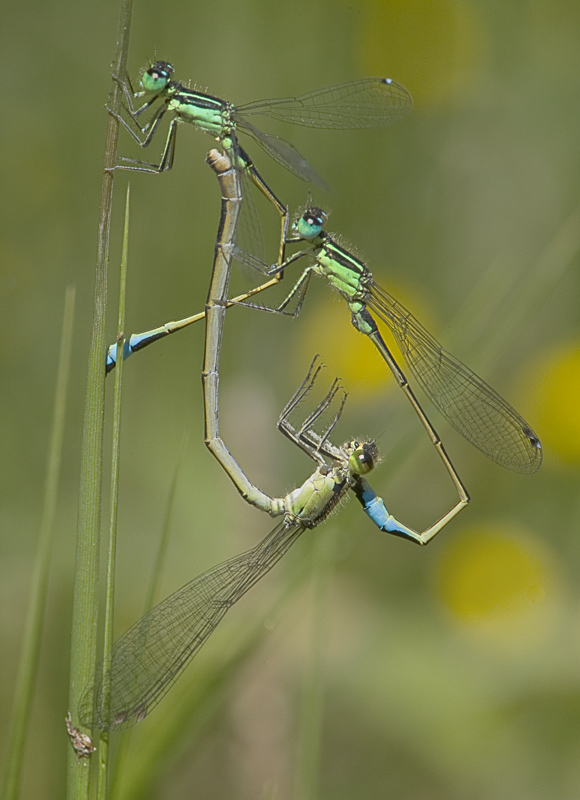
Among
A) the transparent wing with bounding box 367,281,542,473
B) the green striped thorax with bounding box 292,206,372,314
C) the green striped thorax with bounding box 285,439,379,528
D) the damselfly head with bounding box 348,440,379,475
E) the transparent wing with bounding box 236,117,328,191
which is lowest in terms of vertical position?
the green striped thorax with bounding box 285,439,379,528

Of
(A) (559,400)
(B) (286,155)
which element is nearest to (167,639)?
(B) (286,155)

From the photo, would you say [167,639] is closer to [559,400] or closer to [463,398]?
[463,398]

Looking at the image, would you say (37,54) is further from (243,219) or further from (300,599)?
(300,599)

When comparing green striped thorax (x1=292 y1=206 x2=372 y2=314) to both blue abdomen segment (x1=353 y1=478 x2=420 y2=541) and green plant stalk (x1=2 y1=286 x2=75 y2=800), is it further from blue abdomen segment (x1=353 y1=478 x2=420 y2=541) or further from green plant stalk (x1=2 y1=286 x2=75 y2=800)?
green plant stalk (x1=2 y1=286 x2=75 y2=800)

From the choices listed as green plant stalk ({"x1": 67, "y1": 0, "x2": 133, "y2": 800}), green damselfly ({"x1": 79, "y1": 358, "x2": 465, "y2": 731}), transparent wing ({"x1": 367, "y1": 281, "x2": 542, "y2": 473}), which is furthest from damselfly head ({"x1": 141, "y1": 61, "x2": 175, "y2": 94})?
transparent wing ({"x1": 367, "y1": 281, "x2": 542, "y2": 473})

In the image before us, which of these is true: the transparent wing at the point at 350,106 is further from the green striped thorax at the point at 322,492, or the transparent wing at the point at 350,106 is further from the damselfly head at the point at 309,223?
Answer: the green striped thorax at the point at 322,492

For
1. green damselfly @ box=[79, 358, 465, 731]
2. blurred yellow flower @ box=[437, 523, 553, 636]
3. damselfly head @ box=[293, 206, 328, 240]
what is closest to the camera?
green damselfly @ box=[79, 358, 465, 731]
